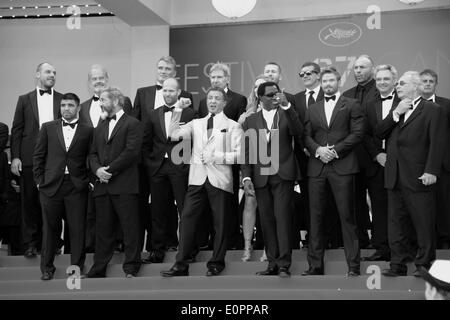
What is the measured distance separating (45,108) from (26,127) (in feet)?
0.89

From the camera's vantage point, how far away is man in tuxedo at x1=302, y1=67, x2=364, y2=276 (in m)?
6.77

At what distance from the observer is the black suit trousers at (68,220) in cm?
748

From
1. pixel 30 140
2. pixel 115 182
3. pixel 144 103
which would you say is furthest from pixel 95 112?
pixel 115 182

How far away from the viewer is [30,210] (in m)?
8.05

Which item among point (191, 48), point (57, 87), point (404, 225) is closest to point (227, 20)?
point (191, 48)

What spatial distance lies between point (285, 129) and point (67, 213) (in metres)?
2.17

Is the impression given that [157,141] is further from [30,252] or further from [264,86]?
[30,252]

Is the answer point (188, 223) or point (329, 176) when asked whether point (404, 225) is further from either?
point (188, 223)

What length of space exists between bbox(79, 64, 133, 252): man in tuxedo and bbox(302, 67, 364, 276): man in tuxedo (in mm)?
2066

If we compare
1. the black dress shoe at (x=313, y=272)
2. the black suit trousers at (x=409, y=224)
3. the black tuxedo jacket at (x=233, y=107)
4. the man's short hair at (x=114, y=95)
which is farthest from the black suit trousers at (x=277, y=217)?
the man's short hair at (x=114, y=95)

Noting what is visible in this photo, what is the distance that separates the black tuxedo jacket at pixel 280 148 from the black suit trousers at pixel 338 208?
0.77 ft

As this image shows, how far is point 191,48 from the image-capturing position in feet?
36.9

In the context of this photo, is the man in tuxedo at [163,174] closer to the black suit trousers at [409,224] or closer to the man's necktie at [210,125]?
the man's necktie at [210,125]

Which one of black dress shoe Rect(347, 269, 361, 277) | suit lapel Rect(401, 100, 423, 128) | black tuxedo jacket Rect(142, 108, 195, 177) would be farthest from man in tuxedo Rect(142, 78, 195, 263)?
suit lapel Rect(401, 100, 423, 128)
